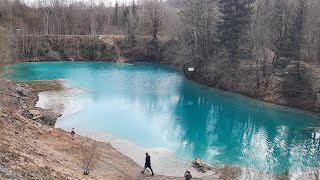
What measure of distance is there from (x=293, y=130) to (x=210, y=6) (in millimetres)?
32888

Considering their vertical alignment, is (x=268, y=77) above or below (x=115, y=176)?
above

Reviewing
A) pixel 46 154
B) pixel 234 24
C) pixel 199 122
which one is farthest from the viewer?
pixel 234 24

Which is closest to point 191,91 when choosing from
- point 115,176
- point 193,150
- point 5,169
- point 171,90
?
point 171,90

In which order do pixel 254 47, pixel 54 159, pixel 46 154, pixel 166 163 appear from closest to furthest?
pixel 54 159, pixel 46 154, pixel 166 163, pixel 254 47

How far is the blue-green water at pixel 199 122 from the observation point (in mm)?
31266

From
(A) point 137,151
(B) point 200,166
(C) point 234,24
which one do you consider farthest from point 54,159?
(C) point 234,24

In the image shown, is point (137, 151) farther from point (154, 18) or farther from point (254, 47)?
point (154, 18)

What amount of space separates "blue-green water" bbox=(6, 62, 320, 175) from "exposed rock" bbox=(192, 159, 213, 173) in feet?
5.52

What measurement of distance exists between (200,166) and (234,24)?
38.1 m

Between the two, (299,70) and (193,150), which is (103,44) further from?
(193,150)

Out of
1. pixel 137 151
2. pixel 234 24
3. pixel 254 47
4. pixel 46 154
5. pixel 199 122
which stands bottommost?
pixel 137 151

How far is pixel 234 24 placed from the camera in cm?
6009

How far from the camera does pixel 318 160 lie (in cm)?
3045

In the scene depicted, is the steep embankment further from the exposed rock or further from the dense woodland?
the dense woodland
